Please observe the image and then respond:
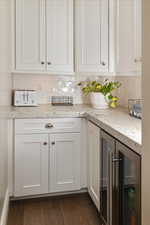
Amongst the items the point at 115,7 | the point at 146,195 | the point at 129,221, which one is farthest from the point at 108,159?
the point at 115,7

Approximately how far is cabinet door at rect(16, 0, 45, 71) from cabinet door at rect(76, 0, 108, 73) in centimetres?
42

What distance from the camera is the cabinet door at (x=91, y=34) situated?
8.65ft

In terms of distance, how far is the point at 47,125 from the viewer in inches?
92.4

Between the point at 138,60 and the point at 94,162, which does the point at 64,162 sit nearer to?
the point at 94,162

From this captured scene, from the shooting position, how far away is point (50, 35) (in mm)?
2607

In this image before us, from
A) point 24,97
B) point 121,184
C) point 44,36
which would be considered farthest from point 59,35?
point 121,184

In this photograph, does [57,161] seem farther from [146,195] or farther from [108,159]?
[146,195]

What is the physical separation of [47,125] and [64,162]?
43cm

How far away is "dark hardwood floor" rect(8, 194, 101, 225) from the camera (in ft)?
6.73

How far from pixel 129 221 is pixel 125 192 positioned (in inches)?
6.9

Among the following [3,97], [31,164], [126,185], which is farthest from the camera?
[31,164]

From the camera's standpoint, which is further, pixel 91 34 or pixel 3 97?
pixel 91 34

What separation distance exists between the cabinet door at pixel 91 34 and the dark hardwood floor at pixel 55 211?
146 cm

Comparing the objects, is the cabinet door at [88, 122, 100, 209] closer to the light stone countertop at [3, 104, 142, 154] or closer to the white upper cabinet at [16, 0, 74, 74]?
the light stone countertop at [3, 104, 142, 154]
